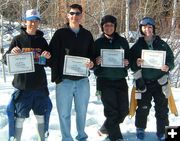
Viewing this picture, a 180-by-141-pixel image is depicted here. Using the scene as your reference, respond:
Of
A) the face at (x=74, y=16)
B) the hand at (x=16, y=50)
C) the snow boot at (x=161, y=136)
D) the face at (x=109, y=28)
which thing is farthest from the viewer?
the snow boot at (x=161, y=136)

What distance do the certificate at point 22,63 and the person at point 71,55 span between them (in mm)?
332

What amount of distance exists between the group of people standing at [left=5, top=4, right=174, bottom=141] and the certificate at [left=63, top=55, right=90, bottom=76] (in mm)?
53

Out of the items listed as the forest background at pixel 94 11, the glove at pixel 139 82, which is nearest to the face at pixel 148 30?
the glove at pixel 139 82

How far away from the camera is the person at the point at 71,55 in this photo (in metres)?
5.46

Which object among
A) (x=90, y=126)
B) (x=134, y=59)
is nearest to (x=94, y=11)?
(x=90, y=126)

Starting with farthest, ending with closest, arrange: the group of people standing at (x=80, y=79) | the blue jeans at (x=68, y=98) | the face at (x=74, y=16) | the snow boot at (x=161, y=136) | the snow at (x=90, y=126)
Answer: the snow at (x=90, y=126) < the snow boot at (x=161, y=136) < the blue jeans at (x=68, y=98) < the face at (x=74, y=16) < the group of people standing at (x=80, y=79)

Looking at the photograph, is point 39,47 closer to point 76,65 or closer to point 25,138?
point 76,65

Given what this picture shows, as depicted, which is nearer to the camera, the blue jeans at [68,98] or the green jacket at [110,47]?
the blue jeans at [68,98]

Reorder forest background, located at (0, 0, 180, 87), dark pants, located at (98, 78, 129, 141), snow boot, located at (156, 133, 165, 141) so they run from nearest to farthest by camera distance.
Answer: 1. dark pants, located at (98, 78, 129, 141)
2. snow boot, located at (156, 133, 165, 141)
3. forest background, located at (0, 0, 180, 87)

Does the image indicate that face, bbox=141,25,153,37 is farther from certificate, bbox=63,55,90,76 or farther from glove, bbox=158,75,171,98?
certificate, bbox=63,55,90,76

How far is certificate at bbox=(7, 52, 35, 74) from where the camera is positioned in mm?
5238

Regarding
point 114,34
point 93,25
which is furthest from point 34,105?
point 93,25

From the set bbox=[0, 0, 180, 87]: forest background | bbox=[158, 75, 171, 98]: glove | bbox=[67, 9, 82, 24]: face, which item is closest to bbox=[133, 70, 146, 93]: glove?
bbox=[158, 75, 171, 98]: glove

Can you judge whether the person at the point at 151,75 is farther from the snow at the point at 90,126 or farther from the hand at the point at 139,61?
the snow at the point at 90,126
